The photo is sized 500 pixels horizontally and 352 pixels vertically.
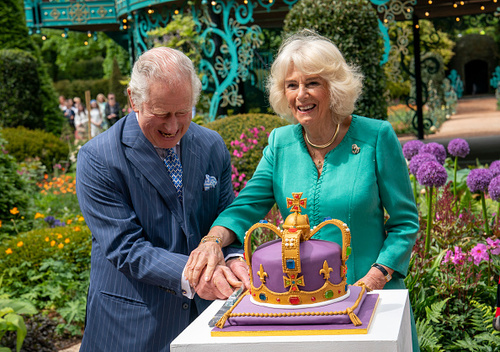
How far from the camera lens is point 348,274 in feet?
8.05

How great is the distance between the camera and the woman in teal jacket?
2336mm

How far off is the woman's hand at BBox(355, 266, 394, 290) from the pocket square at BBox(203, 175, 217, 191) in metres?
0.72

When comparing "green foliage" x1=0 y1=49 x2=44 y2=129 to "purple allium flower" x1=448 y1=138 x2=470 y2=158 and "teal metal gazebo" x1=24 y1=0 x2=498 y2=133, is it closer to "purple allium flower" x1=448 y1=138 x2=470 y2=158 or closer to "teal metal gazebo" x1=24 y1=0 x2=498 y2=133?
"teal metal gazebo" x1=24 y1=0 x2=498 y2=133

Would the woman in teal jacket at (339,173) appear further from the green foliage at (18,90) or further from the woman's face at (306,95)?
the green foliage at (18,90)

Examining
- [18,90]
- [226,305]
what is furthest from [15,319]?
[18,90]

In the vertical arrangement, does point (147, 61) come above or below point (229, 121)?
above

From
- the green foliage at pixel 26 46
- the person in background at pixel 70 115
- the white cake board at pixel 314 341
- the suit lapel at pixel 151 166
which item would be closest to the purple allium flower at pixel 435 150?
the suit lapel at pixel 151 166

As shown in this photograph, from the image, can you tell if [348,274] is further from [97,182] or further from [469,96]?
[469,96]

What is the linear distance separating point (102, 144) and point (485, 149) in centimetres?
1180

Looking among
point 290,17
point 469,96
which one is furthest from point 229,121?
point 469,96

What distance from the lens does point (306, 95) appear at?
235cm

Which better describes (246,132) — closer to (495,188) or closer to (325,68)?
(495,188)

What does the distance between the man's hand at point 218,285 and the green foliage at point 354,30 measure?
5.15 meters

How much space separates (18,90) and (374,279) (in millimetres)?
14625
